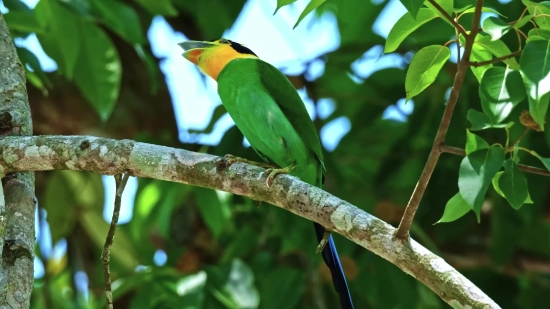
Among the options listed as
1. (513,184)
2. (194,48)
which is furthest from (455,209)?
(194,48)

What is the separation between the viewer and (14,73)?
2.13 metres

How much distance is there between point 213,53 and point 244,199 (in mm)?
835

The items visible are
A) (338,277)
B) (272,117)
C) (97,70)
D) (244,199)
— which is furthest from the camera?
(244,199)

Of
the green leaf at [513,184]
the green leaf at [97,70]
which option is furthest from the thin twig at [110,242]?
the green leaf at [97,70]

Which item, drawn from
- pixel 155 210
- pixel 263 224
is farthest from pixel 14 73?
pixel 263 224

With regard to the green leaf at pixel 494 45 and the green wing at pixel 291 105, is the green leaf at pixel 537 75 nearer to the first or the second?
the green leaf at pixel 494 45

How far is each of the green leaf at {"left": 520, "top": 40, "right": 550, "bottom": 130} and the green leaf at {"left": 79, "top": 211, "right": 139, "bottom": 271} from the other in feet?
9.04

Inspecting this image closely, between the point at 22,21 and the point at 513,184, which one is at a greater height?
the point at 22,21

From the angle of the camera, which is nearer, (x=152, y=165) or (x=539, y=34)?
(x=539, y=34)

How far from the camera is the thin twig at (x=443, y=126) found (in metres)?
1.51

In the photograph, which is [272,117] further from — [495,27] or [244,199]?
[495,27]

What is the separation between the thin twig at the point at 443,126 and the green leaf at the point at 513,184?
0.26m

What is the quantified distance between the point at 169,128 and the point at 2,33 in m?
1.65

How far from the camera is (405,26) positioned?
1.75m
